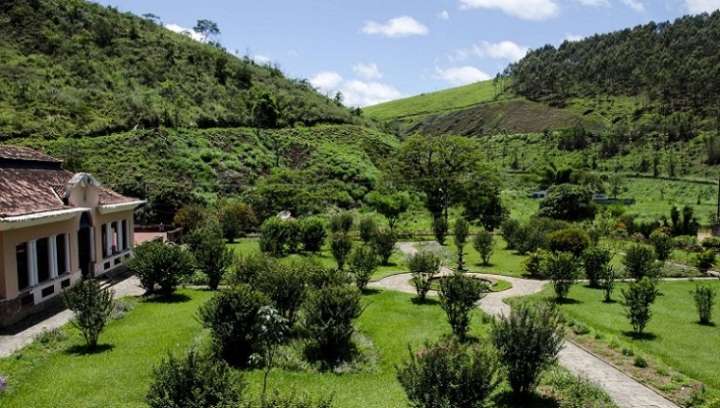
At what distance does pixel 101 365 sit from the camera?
1209 centimetres

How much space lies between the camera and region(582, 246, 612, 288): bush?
22.4m

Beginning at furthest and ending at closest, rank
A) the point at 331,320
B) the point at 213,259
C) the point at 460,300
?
the point at 213,259, the point at 460,300, the point at 331,320

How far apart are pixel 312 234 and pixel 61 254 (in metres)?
13.2

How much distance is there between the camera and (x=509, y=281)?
79.1 ft

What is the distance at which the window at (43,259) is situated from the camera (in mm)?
17641

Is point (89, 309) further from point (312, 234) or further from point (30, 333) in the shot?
point (312, 234)

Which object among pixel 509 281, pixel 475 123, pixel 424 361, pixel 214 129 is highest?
pixel 475 123

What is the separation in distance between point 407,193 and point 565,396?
39.4 meters

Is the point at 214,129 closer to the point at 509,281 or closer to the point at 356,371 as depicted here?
the point at 509,281

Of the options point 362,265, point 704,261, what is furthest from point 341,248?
point 704,261

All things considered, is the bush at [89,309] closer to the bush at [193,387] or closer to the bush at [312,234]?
the bush at [193,387]

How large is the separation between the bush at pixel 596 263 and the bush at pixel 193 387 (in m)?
18.8

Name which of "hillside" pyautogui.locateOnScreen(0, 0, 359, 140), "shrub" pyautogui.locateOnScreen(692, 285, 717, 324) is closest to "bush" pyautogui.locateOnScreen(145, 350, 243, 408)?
"shrub" pyautogui.locateOnScreen(692, 285, 717, 324)

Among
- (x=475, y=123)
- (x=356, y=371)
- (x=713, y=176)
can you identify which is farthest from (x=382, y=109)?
(x=356, y=371)
